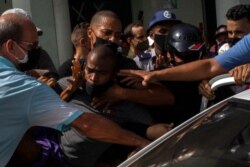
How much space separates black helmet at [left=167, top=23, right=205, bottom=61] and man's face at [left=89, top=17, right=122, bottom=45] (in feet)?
1.21

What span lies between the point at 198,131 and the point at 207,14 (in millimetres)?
9848

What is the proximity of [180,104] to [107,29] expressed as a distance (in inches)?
30.9

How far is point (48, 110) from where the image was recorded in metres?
2.27

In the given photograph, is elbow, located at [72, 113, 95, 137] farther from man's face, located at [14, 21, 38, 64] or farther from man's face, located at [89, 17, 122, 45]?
man's face, located at [89, 17, 122, 45]

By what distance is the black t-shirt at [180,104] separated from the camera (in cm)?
297

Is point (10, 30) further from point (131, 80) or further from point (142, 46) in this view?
point (142, 46)

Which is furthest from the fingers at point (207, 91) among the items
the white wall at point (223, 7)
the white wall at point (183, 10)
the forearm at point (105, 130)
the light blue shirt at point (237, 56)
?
the white wall at point (183, 10)

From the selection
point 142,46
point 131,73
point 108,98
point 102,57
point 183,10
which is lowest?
point 183,10

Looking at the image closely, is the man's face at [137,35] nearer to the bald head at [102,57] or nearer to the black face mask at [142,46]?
the black face mask at [142,46]

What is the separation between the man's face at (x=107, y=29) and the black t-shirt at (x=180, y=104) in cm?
57

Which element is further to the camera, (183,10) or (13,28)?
(183,10)

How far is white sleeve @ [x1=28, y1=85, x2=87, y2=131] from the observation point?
88.9 inches

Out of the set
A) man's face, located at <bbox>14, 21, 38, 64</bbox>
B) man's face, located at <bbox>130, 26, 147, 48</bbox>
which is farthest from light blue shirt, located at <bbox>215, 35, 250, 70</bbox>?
man's face, located at <bbox>130, 26, 147, 48</bbox>

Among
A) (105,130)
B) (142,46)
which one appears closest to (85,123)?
(105,130)
